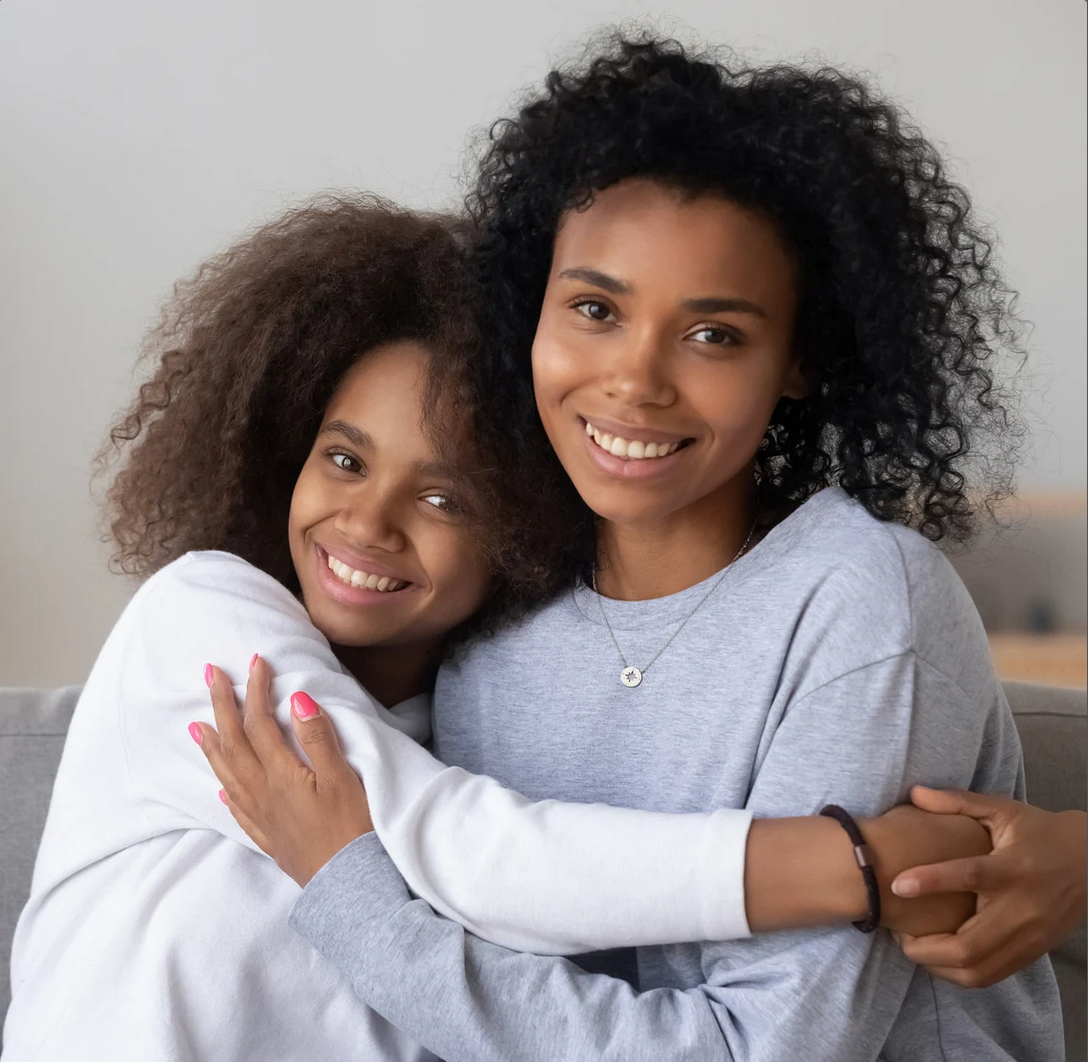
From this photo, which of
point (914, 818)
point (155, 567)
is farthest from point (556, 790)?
point (155, 567)

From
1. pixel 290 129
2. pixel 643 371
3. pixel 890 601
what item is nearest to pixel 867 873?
pixel 890 601

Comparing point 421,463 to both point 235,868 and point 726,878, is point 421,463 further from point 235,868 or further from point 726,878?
point 726,878

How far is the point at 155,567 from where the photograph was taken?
1.99 metres

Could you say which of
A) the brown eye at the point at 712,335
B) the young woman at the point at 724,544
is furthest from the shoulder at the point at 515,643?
the brown eye at the point at 712,335

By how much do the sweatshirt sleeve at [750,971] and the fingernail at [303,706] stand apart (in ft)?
0.68

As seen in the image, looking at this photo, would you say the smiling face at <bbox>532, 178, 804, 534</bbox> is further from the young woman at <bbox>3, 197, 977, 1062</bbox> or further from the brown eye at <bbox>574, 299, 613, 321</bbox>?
the young woman at <bbox>3, 197, 977, 1062</bbox>

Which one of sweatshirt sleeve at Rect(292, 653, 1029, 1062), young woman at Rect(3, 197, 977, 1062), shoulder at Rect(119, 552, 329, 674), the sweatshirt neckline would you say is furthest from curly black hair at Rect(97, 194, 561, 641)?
sweatshirt sleeve at Rect(292, 653, 1029, 1062)

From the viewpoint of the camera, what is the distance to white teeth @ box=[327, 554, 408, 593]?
1.65m

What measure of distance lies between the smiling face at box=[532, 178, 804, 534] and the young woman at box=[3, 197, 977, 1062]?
0.70ft

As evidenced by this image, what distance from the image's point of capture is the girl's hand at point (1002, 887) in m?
1.21

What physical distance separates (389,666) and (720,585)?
541mm

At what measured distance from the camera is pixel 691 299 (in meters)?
1.38

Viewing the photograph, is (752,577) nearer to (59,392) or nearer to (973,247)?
(973,247)

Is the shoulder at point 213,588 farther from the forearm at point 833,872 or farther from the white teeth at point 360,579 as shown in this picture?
the forearm at point 833,872
